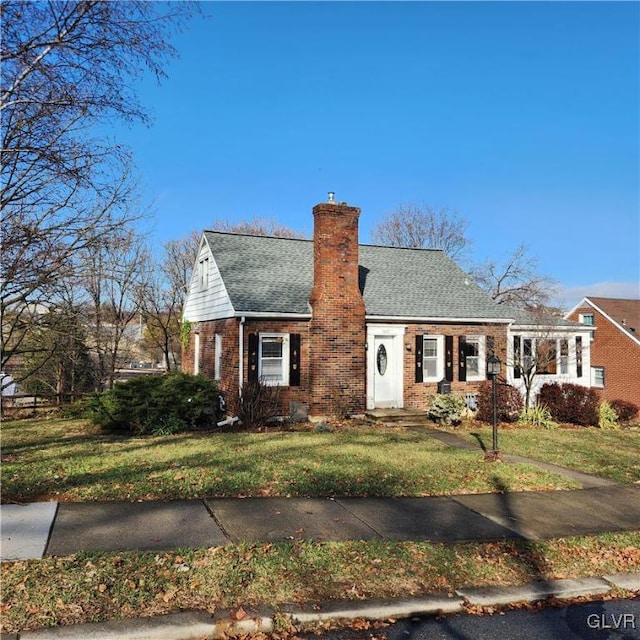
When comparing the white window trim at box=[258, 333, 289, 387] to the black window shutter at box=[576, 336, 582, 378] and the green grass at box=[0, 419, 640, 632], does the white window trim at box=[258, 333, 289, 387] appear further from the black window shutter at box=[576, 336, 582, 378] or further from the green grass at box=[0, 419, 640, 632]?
the black window shutter at box=[576, 336, 582, 378]

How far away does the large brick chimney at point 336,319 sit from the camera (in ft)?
49.0

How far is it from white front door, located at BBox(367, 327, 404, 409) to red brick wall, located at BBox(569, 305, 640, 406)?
73.7 ft

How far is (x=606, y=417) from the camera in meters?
17.1

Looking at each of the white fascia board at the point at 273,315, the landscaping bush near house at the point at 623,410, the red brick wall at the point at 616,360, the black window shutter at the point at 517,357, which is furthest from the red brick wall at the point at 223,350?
the red brick wall at the point at 616,360

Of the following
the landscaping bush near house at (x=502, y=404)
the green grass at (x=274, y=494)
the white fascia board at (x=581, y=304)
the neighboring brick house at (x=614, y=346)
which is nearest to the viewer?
the green grass at (x=274, y=494)

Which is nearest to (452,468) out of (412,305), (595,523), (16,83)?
(595,523)

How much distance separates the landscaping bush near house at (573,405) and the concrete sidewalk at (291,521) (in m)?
10.3

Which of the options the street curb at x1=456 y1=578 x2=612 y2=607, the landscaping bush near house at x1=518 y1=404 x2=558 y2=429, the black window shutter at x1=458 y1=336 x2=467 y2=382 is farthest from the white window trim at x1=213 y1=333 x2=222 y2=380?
the street curb at x1=456 y1=578 x2=612 y2=607

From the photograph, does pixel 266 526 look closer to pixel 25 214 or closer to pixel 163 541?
pixel 163 541

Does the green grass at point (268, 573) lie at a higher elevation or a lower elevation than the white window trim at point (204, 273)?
lower

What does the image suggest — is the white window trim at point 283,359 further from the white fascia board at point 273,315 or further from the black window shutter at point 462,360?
the black window shutter at point 462,360

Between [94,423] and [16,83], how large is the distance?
9.76 meters

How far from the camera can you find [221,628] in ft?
12.3

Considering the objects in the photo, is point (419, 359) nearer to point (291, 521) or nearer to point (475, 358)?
point (475, 358)
